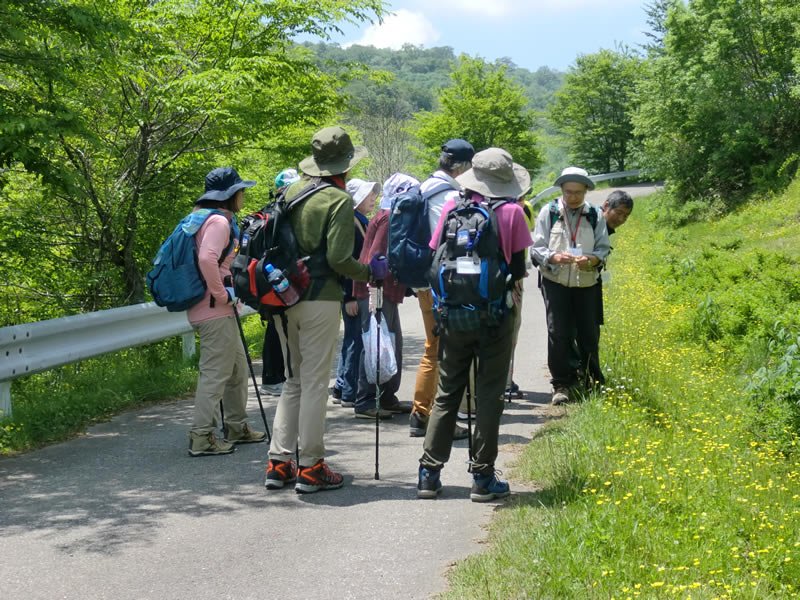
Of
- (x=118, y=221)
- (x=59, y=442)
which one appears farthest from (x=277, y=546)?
(x=118, y=221)

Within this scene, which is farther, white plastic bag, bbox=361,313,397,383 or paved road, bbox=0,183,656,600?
white plastic bag, bbox=361,313,397,383

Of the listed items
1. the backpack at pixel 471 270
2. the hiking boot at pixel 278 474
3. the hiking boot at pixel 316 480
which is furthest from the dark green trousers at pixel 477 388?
the hiking boot at pixel 278 474

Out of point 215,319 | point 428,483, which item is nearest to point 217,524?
point 428,483

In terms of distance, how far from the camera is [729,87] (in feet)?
100

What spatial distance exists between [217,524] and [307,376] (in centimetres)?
112

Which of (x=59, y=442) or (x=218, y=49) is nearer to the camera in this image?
(x=59, y=442)

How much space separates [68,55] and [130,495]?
397cm

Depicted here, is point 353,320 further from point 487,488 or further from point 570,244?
point 487,488

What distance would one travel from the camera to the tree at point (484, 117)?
4853 centimetres

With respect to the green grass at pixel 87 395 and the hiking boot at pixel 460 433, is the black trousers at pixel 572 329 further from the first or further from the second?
Result: the green grass at pixel 87 395

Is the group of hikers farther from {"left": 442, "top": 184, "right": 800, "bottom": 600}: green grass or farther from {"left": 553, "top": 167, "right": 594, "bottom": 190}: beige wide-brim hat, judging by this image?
{"left": 442, "top": 184, "right": 800, "bottom": 600}: green grass

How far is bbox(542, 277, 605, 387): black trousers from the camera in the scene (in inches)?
→ 303

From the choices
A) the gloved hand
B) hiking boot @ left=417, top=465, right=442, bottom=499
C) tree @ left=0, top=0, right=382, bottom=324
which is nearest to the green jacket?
the gloved hand

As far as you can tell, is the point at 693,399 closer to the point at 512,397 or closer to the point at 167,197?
the point at 512,397
